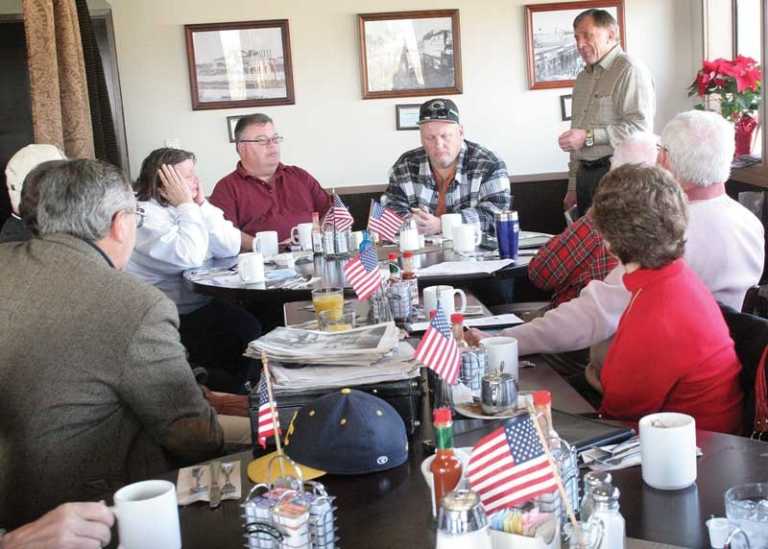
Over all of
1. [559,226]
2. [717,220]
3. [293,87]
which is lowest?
[559,226]

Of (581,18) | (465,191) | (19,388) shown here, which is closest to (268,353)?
(19,388)

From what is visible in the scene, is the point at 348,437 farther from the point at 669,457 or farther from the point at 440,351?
the point at 669,457

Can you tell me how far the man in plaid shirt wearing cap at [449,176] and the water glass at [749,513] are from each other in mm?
3043

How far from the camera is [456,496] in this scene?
1.07m

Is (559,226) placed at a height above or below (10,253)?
below

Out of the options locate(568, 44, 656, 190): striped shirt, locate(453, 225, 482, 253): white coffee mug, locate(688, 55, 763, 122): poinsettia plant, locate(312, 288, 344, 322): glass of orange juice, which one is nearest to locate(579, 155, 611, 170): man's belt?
locate(568, 44, 656, 190): striped shirt

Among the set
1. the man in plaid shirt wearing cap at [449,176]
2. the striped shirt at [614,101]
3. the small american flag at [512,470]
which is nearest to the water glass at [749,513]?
the small american flag at [512,470]

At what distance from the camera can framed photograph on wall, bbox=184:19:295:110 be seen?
6.14 metres

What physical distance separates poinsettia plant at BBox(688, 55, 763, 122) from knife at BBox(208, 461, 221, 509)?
4156 mm

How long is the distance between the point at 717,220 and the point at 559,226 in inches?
142

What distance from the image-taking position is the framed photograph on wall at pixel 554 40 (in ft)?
20.3

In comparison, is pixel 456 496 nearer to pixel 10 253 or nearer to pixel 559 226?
pixel 10 253

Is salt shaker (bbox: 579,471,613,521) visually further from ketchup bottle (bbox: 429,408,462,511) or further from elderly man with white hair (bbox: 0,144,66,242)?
elderly man with white hair (bbox: 0,144,66,242)

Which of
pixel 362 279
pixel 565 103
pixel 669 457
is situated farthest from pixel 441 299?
pixel 565 103
